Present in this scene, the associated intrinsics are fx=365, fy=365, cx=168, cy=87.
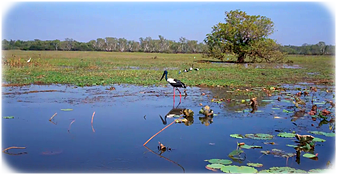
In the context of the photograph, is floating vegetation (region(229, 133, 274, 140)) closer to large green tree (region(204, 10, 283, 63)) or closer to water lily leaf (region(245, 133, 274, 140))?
water lily leaf (region(245, 133, 274, 140))

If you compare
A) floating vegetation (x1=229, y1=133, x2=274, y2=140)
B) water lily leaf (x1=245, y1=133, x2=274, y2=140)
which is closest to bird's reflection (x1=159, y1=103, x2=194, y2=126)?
floating vegetation (x1=229, y1=133, x2=274, y2=140)

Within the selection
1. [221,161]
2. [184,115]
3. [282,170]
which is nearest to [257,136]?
[221,161]

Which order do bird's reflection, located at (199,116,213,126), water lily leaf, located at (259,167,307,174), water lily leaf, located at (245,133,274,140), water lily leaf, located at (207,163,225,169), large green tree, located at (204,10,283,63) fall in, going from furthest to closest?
large green tree, located at (204,10,283,63), bird's reflection, located at (199,116,213,126), water lily leaf, located at (245,133,274,140), water lily leaf, located at (207,163,225,169), water lily leaf, located at (259,167,307,174)

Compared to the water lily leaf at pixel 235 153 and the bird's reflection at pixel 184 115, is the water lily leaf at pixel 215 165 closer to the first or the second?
the water lily leaf at pixel 235 153

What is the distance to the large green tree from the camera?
2814 centimetres

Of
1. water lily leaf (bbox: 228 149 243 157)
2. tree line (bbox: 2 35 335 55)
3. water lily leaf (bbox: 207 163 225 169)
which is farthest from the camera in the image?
tree line (bbox: 2 35 335 55)

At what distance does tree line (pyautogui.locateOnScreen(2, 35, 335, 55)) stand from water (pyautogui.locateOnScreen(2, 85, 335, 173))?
61.5 metres

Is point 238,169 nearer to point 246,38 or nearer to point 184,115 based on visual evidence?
point 184,115

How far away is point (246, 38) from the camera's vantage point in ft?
94.3

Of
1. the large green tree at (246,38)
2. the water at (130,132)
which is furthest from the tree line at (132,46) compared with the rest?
the water at (130,132)

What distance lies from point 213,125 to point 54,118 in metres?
3.20

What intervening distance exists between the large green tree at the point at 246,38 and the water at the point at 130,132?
59.8 ft

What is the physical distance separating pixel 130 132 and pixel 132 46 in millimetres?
87025

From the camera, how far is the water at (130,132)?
4.77 metres
